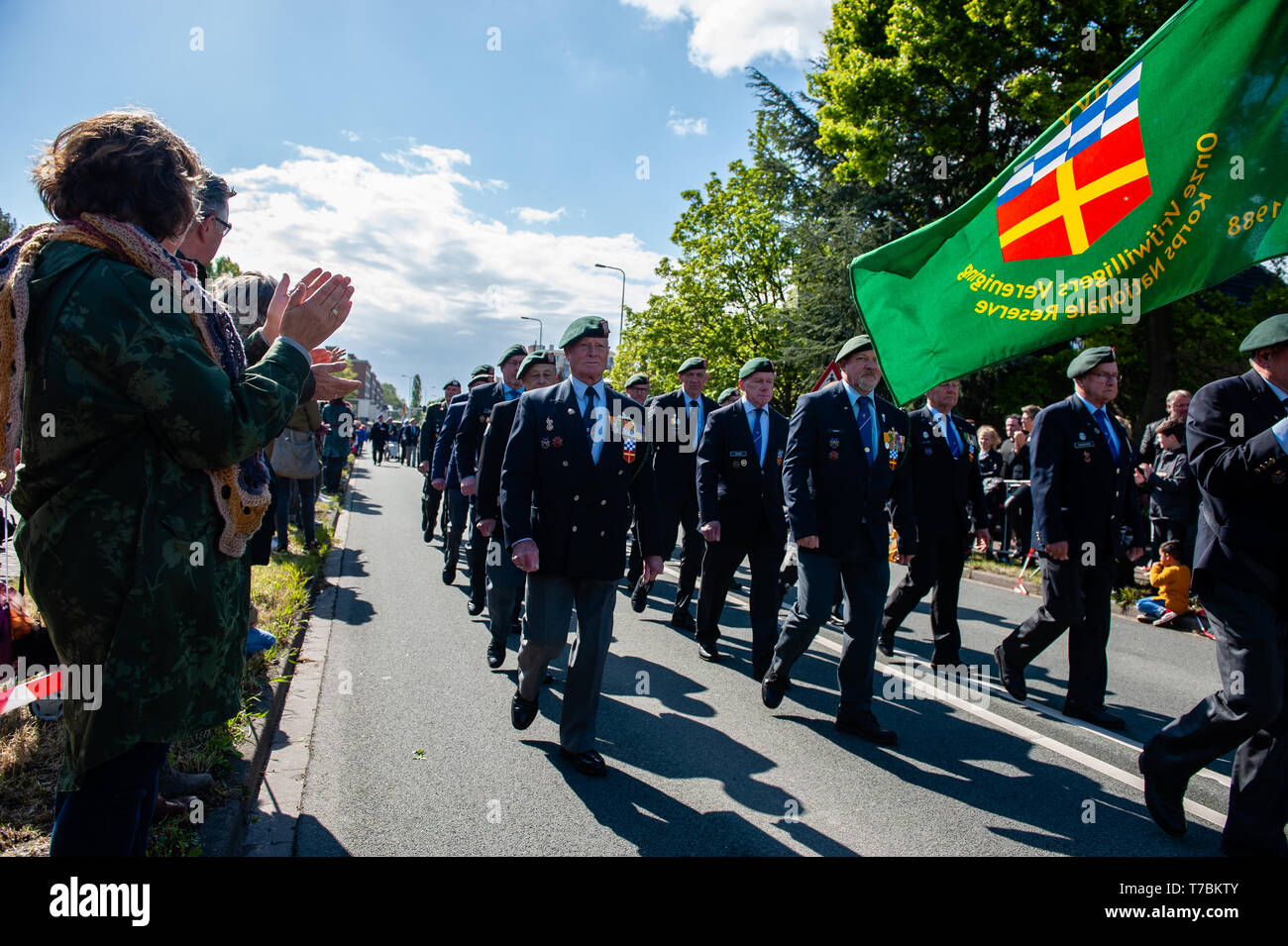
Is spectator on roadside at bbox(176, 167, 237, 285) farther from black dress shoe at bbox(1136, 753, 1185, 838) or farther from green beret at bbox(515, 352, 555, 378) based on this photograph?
black dress shoe at bbox(1136, 753, 1185, 838)

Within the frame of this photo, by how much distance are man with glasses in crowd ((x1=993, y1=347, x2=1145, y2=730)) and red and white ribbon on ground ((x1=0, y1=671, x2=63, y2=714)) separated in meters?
5.03

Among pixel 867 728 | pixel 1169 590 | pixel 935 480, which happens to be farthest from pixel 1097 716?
pixel 1169 590

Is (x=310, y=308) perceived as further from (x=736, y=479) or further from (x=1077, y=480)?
(x=1077, y=480)

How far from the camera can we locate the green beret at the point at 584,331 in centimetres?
432

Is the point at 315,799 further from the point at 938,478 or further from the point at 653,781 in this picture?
the point at 938,478

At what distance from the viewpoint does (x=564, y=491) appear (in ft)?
13.9

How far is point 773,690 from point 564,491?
6.57ft

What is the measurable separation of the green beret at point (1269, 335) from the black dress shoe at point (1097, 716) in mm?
2575

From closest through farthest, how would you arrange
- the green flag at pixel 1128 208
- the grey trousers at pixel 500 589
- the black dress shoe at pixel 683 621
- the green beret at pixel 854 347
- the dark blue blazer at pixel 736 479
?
1. the green flag at pixel 1128 208
2. the green beret at pixel 854 347
3. the grey trousers at pixel 500 589
4. the dark blue blazer at pixel 736 479
5. the black dress shoe at pixel 683 621

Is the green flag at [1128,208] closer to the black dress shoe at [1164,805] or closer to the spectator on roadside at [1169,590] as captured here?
the black dress shoe at [1164,805]

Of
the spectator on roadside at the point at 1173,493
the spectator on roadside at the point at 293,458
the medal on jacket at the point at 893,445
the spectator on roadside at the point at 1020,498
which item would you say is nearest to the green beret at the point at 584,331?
the medal on jacket at the point at 893,445
